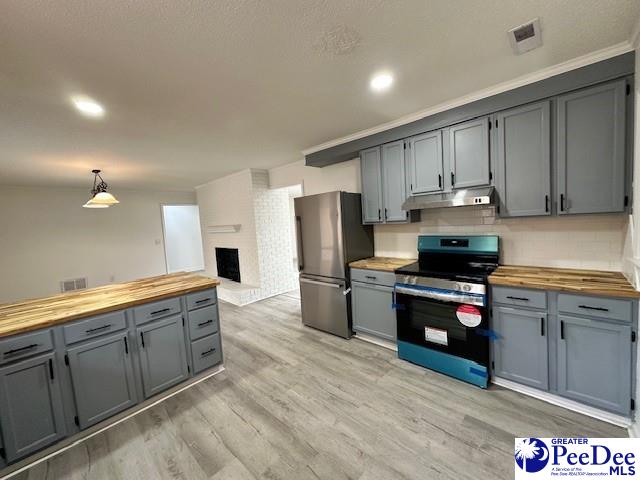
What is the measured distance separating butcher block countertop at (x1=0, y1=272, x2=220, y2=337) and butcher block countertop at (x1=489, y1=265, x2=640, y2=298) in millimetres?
2698

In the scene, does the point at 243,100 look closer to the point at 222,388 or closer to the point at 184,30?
the point at 184,30

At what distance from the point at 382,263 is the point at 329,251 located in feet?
2.22

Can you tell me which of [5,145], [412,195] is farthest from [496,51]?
[5,145]

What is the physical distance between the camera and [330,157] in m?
3.61

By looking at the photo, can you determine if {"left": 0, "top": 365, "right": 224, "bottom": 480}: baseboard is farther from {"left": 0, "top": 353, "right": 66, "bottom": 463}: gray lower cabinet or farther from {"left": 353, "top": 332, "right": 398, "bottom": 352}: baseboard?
{"left": 353, "top": 332, "right": 398, "bottom": 352}: baseboard

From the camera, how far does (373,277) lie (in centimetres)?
301

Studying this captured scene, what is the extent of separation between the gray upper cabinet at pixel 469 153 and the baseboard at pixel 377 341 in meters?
1.85

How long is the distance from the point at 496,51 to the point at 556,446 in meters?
2.57

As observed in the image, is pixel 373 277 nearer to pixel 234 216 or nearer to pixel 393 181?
pixel 393 181

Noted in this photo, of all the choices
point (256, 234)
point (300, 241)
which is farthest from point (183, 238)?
point (300, 241)

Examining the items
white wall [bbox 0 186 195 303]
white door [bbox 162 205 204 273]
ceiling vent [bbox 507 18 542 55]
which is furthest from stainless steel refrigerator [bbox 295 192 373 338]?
white door [bbox 162 205 204 273]

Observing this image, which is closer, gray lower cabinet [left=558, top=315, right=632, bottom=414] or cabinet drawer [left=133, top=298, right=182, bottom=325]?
gray lower cabinet [left=558, top=315, right=632, bottom=414]

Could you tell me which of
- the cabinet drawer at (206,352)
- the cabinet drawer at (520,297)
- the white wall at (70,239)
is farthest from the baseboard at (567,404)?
the white wall at (70,239)

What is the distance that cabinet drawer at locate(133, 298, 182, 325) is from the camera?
7.18 ft
